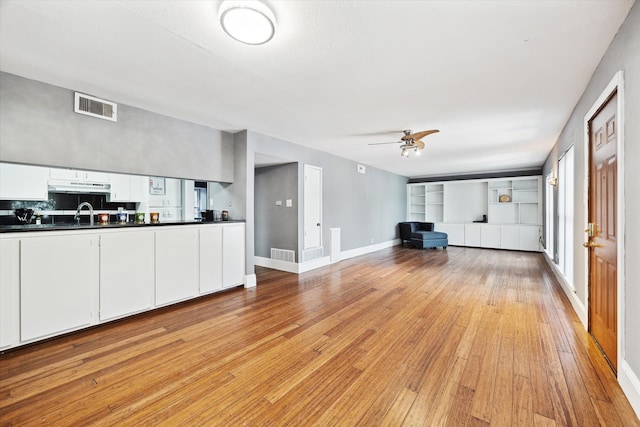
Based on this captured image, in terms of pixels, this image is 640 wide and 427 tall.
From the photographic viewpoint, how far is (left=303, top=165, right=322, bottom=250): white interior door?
539 cm

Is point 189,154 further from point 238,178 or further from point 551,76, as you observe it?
point 551,76

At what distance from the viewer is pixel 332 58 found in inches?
87.3

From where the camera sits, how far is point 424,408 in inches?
64.4

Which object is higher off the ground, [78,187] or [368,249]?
[78,187]

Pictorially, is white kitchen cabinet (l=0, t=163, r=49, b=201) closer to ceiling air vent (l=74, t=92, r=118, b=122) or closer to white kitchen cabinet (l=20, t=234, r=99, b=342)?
ceiling air vent (l=74, t=92, r=118, b=122)

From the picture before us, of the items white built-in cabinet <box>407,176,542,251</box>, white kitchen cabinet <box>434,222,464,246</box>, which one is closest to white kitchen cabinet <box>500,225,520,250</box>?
white built-in cabinet <box>407,176,542,251</box>

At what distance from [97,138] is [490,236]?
949cm

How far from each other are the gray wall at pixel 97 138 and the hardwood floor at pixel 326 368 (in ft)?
5.91

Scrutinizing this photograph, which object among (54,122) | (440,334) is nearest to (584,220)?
(440,334)

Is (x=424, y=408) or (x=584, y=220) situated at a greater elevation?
(x=584, y=220)

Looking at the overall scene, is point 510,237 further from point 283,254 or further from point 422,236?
point 283,254

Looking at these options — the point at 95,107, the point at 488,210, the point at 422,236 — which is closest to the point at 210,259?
the point at 95,107

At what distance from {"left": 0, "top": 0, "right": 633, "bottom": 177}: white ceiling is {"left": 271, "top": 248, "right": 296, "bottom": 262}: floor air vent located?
2.55 m

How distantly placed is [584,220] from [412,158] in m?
3.95
